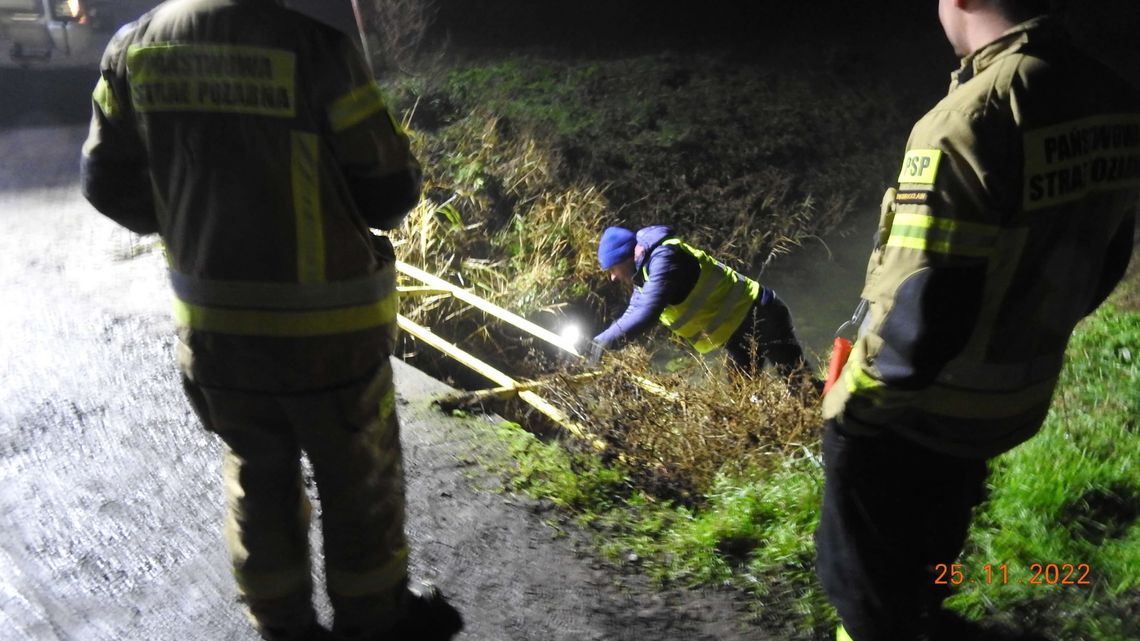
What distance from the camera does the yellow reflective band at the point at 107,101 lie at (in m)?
2.28

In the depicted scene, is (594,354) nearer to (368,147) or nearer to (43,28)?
(368,147)

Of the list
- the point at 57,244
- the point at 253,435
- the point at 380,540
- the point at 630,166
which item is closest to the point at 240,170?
the point at 253,435

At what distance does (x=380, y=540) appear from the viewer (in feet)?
8.21

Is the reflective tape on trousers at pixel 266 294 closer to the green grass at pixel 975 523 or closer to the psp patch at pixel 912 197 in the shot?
the psp patch at pixel 912 197

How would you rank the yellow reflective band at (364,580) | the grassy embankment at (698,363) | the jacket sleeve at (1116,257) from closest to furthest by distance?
the jacket sleeve at (1116,257) < the yellow reflective band at (364,580) < the grassy embankment at (698,363)

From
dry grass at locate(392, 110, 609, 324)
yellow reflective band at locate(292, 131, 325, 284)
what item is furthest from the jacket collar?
dry grass at locate(392, 110, 609, 324)

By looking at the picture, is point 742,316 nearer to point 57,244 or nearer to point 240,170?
point 240,170

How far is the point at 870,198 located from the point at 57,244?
7014mm

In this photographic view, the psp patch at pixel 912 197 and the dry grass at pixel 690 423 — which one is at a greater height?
the psp patch at pixel 912 197

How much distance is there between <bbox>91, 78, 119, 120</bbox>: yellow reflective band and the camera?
228 cm

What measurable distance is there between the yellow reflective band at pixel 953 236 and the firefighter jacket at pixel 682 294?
2.72 m

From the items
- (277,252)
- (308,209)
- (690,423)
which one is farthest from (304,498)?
(690,423)

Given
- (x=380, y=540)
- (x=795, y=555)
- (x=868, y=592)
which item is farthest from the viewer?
(x=795, y=555)

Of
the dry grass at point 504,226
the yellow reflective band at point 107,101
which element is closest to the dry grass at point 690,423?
the dry grass at point 504,226
